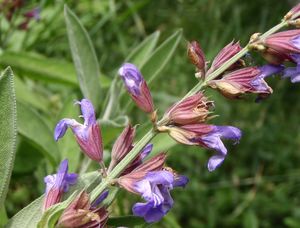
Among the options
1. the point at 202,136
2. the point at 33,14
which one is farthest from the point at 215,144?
the point at 33,14

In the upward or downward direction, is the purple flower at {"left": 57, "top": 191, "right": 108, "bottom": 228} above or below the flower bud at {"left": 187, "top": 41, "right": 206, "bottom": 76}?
below

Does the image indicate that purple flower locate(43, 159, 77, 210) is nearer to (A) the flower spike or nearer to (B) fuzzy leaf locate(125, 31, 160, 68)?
(A) the flower spike

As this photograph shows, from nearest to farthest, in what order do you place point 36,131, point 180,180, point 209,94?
point 180,180, point 36,131, point 209,94

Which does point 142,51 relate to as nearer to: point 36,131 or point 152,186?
point 36,131

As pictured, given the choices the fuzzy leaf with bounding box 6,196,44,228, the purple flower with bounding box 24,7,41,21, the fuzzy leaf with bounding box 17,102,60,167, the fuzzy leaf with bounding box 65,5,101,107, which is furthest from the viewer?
the purple flower with bounding box 24,7,41,21

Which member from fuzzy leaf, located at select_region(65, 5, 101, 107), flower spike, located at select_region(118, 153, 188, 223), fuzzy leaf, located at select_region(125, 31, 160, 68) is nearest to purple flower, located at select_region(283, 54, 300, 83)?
flower spike, located at select_region(118, 153, 188, 223)

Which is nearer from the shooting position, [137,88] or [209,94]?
[137,88]
